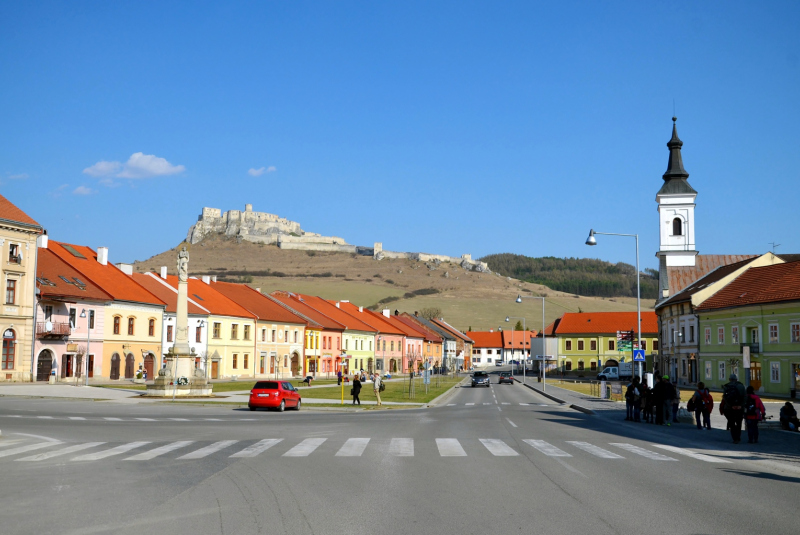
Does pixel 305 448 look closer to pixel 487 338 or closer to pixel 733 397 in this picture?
pixel 733 397

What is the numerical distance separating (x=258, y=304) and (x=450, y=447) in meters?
61.9

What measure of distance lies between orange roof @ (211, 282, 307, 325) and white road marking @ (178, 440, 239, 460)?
53961 mm

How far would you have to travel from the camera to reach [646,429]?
2392cm

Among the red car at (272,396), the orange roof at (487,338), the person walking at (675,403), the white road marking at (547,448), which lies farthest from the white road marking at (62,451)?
the orange roof at (487,338)

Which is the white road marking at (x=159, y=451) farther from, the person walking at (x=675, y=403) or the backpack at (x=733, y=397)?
the person walking at (x=675, y=403)

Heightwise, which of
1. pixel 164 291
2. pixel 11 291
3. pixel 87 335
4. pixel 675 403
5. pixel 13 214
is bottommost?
pixel 675 403

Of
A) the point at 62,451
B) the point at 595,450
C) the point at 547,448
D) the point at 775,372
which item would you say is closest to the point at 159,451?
the point at 62,451

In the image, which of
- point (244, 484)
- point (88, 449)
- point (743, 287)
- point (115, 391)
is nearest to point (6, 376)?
point (115, 391)

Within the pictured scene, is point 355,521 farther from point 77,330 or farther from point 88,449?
point 77,330

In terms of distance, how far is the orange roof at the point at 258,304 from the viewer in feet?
244

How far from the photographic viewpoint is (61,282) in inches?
2148

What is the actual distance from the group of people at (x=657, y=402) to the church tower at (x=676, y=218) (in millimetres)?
60218

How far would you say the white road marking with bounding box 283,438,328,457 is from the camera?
15.8 m

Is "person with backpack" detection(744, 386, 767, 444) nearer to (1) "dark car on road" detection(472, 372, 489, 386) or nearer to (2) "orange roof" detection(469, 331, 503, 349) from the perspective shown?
(1) "dark car on road" detection(472, 372, 489, 386)
